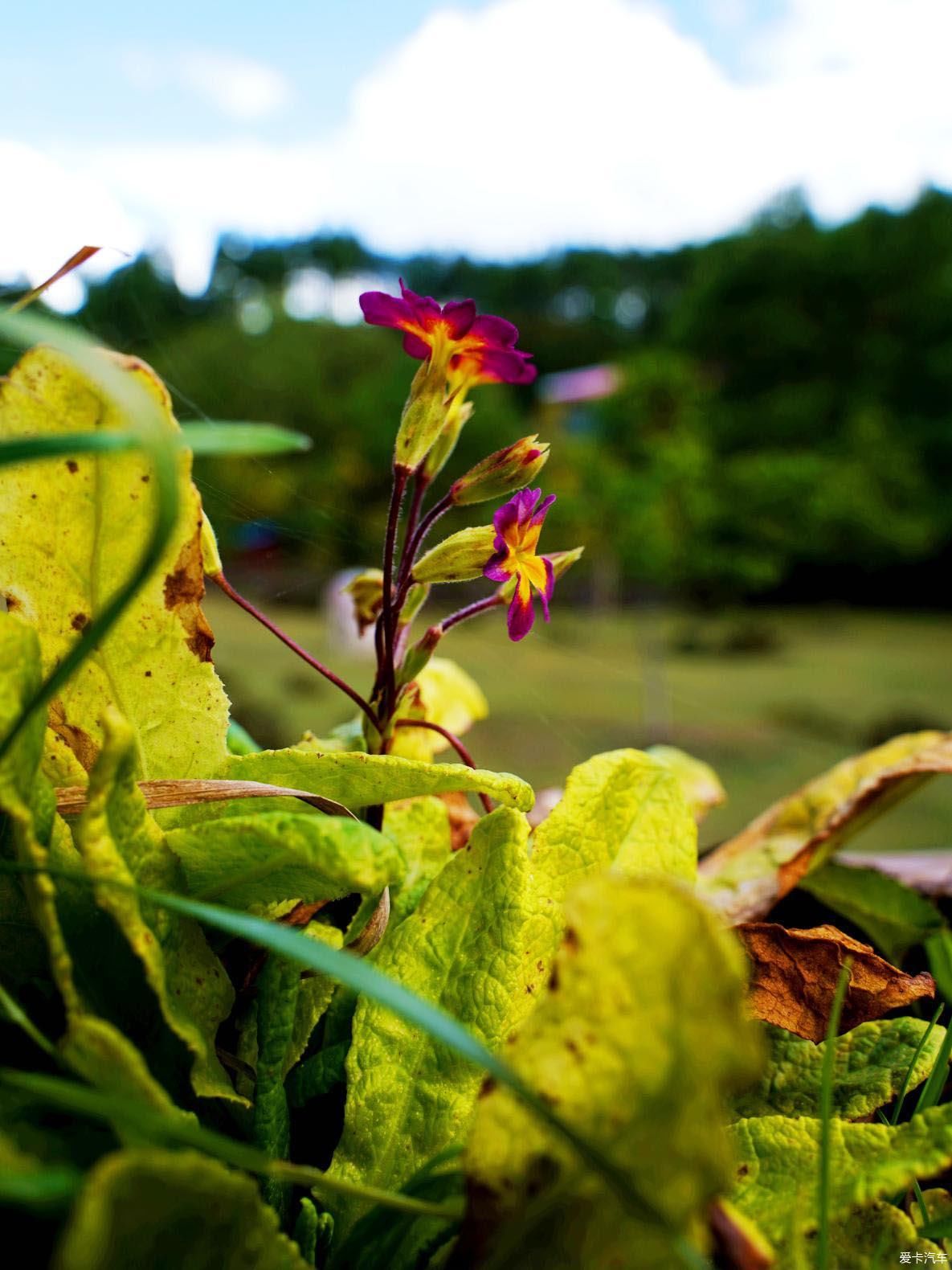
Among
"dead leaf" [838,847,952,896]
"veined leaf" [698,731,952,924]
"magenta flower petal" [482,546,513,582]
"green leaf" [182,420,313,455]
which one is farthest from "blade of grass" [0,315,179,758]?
"dead leaf" [838,847,952,896]

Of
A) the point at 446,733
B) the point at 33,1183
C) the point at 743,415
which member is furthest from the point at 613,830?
the point at 743,415

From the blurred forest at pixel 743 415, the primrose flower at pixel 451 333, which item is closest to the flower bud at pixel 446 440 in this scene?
the primrose flower at pixel 451 333

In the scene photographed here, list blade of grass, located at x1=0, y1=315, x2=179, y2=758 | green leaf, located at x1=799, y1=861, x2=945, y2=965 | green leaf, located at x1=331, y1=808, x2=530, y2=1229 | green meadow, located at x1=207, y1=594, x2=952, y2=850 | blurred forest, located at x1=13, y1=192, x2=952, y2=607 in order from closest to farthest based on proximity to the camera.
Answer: blade of grass, located at x1=0, y1=315, x2=179, y2=758 < green leaf, located at x1=331, y1=808, x2=530, y2=1229 < green leaf, located at x1=799, y1=861, x2=945, y2=965 < green meadow, located at x1=207, y1=594, x2=952, y2=850 < blurred forest, located at x1=13, y1=192, x2=952, y2=607

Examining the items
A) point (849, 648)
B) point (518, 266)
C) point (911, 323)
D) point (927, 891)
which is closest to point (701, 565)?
point (849, 648)

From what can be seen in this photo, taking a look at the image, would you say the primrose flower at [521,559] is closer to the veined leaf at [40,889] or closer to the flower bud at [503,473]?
the flower bud at [503,473]

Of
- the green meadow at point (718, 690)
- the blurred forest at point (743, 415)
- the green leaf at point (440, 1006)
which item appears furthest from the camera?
the blurred forest at point (743, 415)

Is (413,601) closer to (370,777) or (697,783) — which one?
(370,777)

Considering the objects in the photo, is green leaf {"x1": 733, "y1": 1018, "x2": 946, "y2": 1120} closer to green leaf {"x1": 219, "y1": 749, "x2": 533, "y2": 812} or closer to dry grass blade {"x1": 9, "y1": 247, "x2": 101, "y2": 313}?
green leaf {"x1": 219, "y1": 749, "x2": 533, "y2": 812}

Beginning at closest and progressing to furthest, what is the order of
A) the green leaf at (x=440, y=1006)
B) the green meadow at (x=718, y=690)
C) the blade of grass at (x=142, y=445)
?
the blade of grass at (x=142, y=445)
the green leaf at (x=440, y=1006)
the green meadow at (x=718, y=690)
